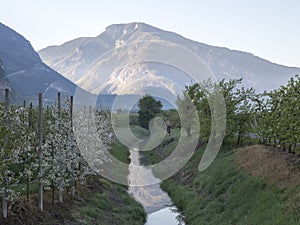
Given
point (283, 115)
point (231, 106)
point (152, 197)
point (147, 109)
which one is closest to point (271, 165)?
point (283, 115)

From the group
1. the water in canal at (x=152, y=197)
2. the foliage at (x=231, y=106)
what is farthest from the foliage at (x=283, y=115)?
the water in canal at (x=152, y=197)

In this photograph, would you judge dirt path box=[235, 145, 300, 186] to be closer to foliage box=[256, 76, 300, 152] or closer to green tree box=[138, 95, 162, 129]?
foliage box=[256, 76, 300, 152]

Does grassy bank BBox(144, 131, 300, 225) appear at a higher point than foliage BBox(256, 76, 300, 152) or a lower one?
lower

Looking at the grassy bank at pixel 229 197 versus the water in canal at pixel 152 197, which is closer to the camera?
the grassy bank at pixel 229 197

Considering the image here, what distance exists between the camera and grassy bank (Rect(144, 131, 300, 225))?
18.0m

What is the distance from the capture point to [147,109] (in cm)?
10006

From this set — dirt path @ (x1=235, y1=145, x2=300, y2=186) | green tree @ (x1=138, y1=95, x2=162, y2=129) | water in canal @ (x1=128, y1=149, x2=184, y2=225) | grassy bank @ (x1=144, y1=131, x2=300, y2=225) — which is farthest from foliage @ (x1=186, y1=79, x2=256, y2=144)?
green tree @ (x1=138, y1=95, x2=162, y2=129)

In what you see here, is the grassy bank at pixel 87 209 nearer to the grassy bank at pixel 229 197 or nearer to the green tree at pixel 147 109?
the grassy bank at pixel 229 197

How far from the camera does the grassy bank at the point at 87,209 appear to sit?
16.5 m

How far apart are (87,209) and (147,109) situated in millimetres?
78593

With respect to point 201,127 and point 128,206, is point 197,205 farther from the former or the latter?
→ point 201,127

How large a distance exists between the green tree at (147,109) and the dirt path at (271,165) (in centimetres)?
6808

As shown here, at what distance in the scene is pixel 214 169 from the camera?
105 ft

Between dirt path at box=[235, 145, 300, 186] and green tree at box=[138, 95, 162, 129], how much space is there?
223 ft
